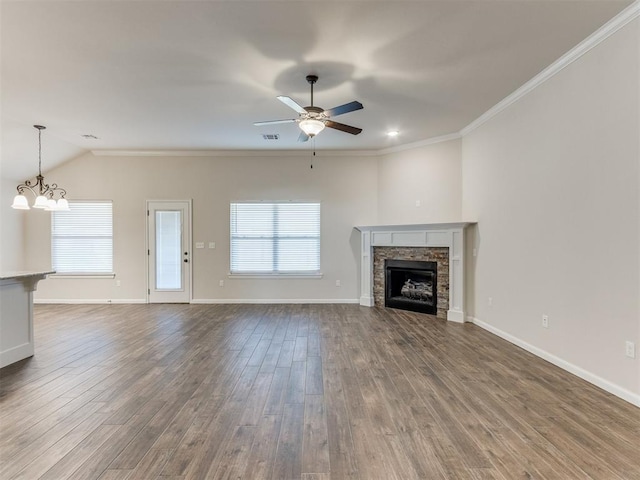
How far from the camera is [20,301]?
3545 mm

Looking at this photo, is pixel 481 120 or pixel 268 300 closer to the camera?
pixel 481 120

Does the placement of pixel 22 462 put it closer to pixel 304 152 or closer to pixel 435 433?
pixel 435 433

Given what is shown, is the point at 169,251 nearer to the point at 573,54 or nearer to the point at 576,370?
the point at 576,370

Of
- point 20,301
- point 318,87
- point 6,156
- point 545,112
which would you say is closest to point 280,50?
point 318,87

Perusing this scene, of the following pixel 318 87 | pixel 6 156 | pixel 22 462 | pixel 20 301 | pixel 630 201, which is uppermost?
pixel 318 87

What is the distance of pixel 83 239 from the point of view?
21.7ft

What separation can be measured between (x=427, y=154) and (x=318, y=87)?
2.92 metres

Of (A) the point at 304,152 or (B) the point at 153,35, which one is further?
(A) the point at 304,152

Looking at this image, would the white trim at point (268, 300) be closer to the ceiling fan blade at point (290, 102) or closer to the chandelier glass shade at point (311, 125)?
the chandelier glass shade at point (311, 125)

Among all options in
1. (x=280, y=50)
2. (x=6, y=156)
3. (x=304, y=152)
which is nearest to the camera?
(x=280, y=50)

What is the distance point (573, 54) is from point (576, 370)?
117 inches

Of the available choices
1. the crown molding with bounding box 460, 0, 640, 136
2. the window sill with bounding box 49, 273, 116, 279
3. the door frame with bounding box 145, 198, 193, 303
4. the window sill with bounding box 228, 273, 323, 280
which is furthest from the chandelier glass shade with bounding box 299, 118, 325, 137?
the window sill with bounding box 49, 273, 116, 279

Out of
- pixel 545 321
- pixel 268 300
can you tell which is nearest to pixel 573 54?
pixel 545 321

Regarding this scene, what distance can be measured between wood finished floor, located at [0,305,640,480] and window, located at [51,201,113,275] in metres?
2.66
